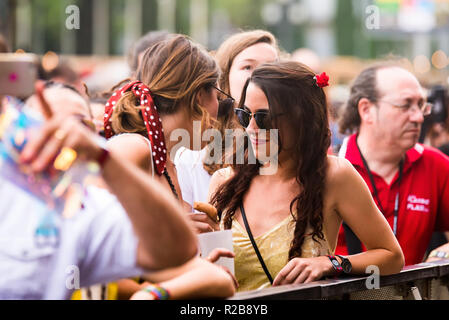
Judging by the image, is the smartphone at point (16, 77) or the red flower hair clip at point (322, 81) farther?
the red flower hair clip at point (322, 81)

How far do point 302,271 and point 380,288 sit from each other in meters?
0.37

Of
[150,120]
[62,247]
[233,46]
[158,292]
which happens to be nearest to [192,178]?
[150,120]

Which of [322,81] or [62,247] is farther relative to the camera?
[322,81]

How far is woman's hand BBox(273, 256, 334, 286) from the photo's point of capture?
2.57 meters

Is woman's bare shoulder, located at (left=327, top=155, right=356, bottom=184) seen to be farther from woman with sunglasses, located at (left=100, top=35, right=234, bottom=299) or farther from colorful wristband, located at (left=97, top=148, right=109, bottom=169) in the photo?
colorful wristband, located at (left=97, top=148, right=109, bottom=169)

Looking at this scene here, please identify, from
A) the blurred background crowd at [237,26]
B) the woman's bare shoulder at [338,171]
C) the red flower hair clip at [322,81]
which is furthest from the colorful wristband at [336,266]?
the blurred background crowd at [237,26]

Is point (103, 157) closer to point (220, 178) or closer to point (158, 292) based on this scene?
point (158, 292)

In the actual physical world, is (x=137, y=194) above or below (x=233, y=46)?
below

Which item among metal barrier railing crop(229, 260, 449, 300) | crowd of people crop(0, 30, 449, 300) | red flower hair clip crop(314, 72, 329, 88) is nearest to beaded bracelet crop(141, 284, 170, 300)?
crowd of people crop(0, 30, 449, 300)

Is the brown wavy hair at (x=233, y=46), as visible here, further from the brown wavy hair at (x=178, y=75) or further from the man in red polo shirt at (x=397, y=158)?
the brown wavy hair at (x=178, y=75)

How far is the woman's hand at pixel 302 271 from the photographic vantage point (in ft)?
8.42

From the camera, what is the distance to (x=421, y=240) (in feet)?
12.2

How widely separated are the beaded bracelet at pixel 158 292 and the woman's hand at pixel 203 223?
2.06ft

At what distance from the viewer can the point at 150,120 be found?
9.33 feet
